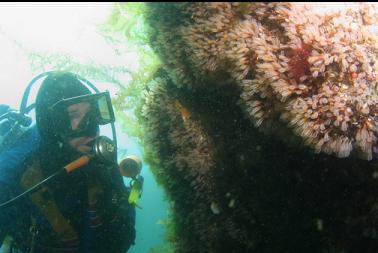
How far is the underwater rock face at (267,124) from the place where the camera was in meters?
2.00

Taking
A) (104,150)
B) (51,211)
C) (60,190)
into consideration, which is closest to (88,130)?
(104,150)

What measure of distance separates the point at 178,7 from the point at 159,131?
130 centimetres

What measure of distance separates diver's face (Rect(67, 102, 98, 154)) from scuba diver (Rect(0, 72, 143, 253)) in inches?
0.5

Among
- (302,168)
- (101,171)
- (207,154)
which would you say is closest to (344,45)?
(302,168)

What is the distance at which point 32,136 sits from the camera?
4609 mm

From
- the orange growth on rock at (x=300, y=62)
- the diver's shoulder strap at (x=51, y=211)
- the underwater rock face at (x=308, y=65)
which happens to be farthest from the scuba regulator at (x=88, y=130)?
the orange growth on rock at (x=300, y=62)

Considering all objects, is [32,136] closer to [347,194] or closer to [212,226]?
[212,226]

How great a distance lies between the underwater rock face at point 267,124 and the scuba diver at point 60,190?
115 cm

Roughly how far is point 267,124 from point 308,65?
0.52m

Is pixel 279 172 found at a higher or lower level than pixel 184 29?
lower

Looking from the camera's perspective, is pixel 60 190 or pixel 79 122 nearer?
pixel 60 190

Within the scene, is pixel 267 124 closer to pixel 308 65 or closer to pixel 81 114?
pixel 308 65

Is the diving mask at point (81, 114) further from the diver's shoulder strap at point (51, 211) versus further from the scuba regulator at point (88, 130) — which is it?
the diver's shoulder strap at point (51, 211)

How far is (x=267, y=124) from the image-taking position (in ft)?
7.43
